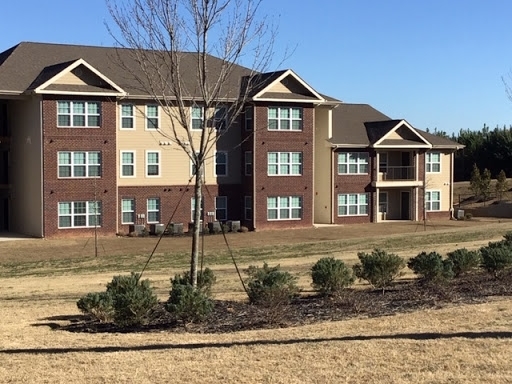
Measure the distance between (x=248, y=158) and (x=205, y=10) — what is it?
29.9 m

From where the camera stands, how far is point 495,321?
30.9 ft

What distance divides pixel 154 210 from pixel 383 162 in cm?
1721

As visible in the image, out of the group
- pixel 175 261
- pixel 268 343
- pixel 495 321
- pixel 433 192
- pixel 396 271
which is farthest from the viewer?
pixel 433 192

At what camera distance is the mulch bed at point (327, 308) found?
10859mm

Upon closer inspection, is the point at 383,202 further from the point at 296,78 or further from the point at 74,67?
the point at 74,67

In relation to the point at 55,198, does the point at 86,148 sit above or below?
above

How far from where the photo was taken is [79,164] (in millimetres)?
36562

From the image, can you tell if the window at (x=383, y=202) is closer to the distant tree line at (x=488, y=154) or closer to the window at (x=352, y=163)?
the window at (x=352, y=163)

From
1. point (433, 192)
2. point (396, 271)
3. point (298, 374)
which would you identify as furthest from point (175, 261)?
point (433, 192)

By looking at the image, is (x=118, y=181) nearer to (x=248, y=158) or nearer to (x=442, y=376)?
(x=248, y=158)

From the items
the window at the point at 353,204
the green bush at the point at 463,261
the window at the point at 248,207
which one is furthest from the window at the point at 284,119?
the green bush at the point at 463,261

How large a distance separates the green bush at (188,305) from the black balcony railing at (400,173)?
38760 millimetres

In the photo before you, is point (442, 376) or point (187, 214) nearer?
point (442, 376)

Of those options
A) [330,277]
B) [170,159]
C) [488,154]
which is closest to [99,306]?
[330,277]
